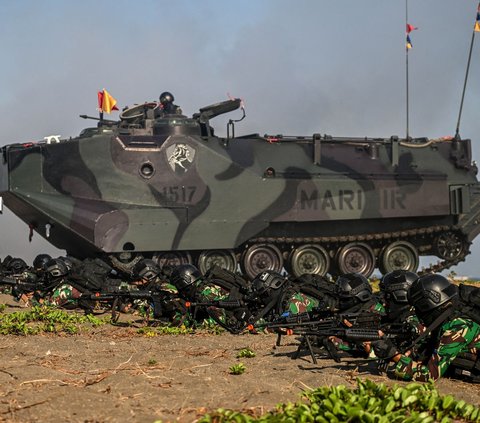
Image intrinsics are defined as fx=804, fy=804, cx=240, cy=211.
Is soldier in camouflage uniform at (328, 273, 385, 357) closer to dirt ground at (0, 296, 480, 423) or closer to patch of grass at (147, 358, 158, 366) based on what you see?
dirt ground at (0, 296, 480, 423)

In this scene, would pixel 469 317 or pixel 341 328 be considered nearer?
pixel 469 317

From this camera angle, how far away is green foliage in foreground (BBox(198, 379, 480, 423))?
5.66 meters

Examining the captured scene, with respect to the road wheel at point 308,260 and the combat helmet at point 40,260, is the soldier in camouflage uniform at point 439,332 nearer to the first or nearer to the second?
the combat helmet at point 40,260

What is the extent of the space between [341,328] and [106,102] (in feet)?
55.0

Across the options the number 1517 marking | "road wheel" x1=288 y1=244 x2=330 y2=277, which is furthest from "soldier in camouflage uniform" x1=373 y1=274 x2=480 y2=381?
"road wheel" x1=288 y1=244 x2=330 y2=277

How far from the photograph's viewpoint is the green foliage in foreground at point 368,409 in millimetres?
5656

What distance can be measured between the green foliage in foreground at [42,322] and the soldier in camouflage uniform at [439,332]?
6.56m

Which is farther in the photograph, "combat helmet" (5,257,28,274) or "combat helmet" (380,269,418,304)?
"combat helmet" (5,257,28,274)

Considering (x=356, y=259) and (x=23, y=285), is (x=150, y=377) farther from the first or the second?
(x=356, y=259)

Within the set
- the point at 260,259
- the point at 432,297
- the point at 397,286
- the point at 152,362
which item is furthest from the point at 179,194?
the point at 432,297

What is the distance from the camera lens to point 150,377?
8383 mm

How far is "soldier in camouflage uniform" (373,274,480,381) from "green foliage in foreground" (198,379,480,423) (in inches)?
55.3

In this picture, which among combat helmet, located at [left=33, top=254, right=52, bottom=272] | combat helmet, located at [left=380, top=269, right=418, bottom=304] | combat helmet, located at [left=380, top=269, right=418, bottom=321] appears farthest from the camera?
combat helmet, located at [left=33, top=254, right=52, bottom=272]

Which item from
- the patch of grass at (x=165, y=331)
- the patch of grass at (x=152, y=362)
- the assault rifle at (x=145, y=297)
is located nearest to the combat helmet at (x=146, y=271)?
the assault rifle at (x=145, y=297)
